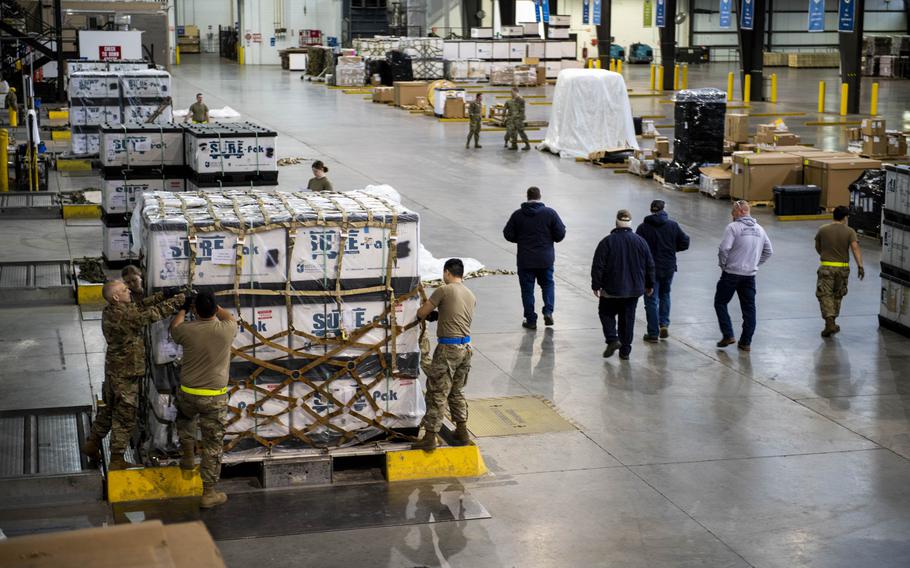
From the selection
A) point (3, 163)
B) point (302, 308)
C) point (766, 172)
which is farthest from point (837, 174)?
point (3, 163)

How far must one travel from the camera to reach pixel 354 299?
30.4 feet

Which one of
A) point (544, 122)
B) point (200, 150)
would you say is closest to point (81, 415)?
point (200, 150)

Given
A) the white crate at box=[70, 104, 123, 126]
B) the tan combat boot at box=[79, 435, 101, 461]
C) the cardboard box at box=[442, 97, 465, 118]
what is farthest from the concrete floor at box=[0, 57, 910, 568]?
the cardboard box at box=[442, 97, 465, 118]

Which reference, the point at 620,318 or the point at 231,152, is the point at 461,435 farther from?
the point at 231,152

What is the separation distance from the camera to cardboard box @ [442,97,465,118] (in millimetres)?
40469

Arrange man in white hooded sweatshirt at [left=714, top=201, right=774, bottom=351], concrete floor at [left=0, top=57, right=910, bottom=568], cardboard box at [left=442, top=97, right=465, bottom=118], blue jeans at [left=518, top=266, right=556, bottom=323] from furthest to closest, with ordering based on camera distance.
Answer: cardboard box at [left=442, top=97, right=465, bottom=118]
blue jeans at [left=518, top=266, right=556, bottom=323]
man in white hooded sweatshirt at [left=714, top=201, right=774, bottom=351]
concrete floor at [left=0, top=57, right=910, bottom=568]

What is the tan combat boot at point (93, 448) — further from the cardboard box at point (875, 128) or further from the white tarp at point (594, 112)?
the cardboard box at point (875, 128)

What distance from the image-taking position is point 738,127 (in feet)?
97.5

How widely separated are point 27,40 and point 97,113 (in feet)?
44.8

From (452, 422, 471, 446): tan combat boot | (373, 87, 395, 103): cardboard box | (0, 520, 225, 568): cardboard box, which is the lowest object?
(452, 422, 471, 446): tan combat boot

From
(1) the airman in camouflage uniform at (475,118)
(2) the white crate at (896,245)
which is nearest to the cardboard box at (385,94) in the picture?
(1) the airman in camouflage uniform at (475,118)

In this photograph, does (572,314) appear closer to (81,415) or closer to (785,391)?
(785,391)

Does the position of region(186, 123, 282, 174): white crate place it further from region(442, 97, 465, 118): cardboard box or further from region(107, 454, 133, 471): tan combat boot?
region(442, 97, 465, 118): cardboard box

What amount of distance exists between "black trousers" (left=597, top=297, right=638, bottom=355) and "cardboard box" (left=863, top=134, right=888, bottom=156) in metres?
17.3
